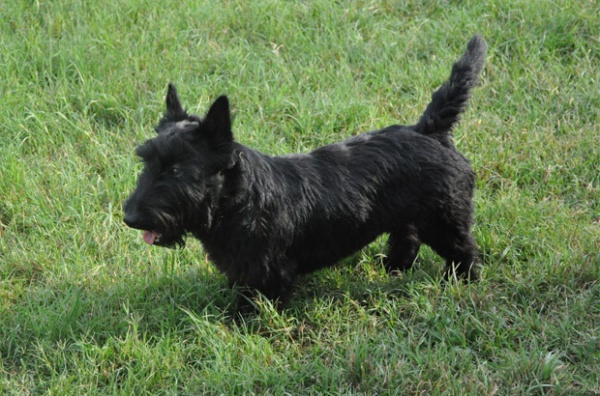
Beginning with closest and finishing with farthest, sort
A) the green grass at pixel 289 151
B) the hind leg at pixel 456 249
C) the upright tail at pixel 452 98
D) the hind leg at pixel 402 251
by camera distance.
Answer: the green grass at pixel 289 151, the upright tail at pixel 452 98, the hind leg at pixel 456 249, the hind leg at pixel 402 251

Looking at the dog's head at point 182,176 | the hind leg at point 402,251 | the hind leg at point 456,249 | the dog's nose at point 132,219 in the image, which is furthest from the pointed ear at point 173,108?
the hind leg at point 456,249

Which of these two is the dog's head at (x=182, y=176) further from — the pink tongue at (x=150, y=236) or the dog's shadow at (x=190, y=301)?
the dog's shadow at (x=190, y=301)

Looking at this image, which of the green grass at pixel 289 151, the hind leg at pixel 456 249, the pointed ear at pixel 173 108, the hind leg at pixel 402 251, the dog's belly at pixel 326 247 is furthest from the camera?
the hind leg at pixel 402 251

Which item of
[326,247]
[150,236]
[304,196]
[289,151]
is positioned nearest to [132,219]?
[150,236]

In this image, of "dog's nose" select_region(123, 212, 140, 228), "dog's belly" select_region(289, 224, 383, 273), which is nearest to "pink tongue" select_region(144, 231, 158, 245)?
"dog's nose" select_region(123, 212, 140, 228)

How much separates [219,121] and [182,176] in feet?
1.21

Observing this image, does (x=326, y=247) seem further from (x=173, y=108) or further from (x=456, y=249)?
(x=173, y=108)

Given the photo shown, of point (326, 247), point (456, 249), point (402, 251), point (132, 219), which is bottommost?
point (402, 251)

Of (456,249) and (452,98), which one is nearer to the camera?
(452,98)

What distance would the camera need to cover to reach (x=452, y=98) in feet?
17.1

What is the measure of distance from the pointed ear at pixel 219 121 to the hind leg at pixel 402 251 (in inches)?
62.3

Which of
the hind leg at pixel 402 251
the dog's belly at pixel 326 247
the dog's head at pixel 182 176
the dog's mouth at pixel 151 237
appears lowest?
the hind leg at pixel 402 251

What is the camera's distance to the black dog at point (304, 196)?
450cm

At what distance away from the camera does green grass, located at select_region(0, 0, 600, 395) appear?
4562mm
